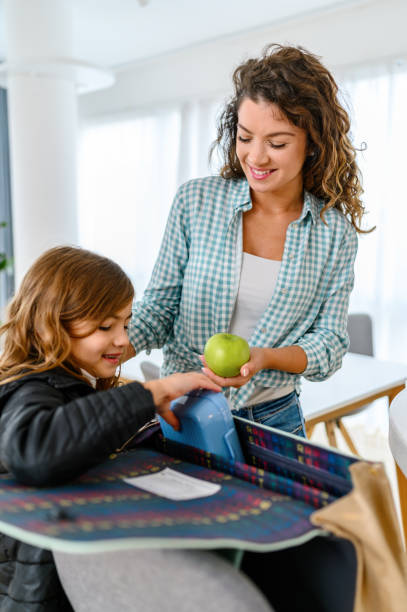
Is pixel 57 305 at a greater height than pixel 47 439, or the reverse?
pixel 57 305

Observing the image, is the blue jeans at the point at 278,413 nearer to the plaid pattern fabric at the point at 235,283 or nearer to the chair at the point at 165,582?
the plaid pattern fabric at the point at 235,283

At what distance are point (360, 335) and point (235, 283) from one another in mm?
1821

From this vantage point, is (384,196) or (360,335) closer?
(360,335)

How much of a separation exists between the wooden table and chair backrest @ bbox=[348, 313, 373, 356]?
1.01 feet

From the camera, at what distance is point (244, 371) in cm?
100

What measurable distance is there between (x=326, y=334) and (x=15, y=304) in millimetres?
634

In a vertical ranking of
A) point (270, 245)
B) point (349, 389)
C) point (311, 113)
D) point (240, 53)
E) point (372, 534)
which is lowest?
point (349, 389)

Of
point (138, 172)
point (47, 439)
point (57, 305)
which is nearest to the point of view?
point (47, 439)

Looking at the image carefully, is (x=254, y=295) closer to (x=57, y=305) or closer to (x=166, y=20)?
(x=57, y=305)

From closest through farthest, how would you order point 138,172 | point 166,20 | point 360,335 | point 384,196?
1. point 360,335
2. point 384,196
3. point 166,20
4. point 138,172

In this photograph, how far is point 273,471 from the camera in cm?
81

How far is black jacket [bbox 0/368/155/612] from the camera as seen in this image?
730 millimetres

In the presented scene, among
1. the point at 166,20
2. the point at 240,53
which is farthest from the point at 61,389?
the point at 240,53

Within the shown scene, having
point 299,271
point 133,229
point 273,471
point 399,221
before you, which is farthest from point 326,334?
point 133,229
